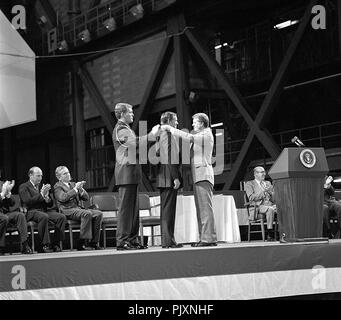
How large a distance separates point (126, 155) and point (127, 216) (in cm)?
61

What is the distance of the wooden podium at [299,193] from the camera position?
625 centimetres

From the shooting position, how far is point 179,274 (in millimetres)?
5082

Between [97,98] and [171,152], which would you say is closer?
[171,152]

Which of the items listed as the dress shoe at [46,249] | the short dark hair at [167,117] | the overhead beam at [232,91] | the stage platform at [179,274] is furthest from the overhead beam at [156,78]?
the stage platform at [179,274]

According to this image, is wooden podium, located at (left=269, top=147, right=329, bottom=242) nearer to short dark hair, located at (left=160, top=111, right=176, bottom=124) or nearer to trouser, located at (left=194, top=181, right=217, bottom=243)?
trouser, located at (left=194, top=181, right=217, bottom=243)

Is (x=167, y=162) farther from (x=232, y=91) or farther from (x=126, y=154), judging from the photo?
(x=232, y=91)

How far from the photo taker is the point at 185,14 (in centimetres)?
1422

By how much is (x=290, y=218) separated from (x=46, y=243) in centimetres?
301

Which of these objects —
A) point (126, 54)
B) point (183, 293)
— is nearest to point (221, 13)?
point (126, 54)

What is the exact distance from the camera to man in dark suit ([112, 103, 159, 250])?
625cm

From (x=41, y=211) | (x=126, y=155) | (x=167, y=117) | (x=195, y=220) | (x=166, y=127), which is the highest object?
(x=167, y=117)

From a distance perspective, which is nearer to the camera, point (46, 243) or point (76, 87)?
point (46, 243)

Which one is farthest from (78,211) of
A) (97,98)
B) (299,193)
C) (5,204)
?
(97,98)
